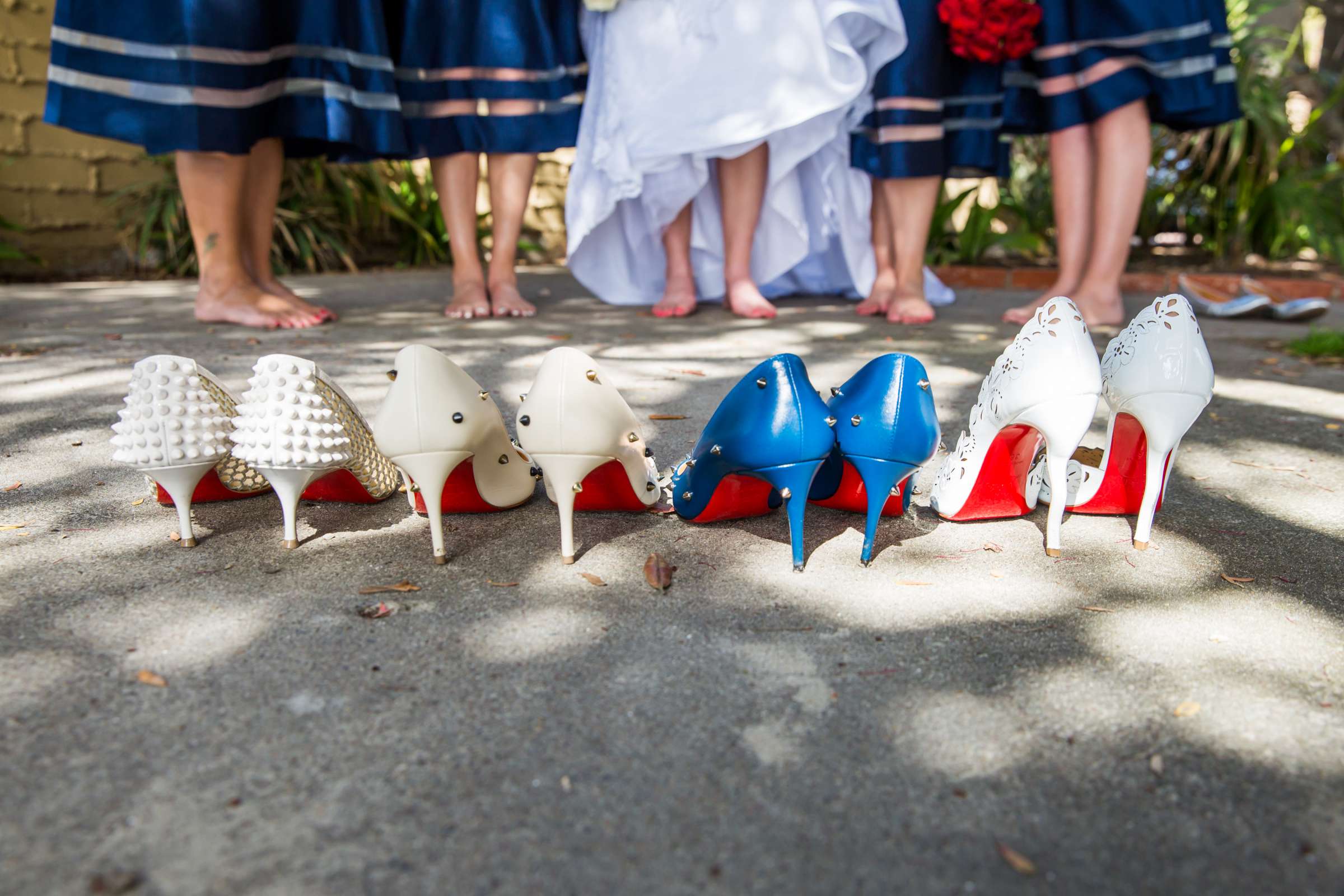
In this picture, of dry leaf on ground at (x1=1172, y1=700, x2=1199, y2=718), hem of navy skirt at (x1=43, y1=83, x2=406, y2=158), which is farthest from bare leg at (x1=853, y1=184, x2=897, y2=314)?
dry leaf on ground at (x1=1172, y1=700, x2=1199, y2=718)

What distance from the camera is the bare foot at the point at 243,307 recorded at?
2.92 m

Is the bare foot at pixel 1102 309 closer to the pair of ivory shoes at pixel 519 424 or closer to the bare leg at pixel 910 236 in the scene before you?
the bare leg at pixel 910 236

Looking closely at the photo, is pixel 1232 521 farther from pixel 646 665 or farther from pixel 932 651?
pixel 646 665

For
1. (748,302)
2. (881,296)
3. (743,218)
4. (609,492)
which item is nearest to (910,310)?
(881,296)

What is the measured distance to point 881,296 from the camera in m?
3.42

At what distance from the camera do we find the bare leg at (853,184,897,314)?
133 inches

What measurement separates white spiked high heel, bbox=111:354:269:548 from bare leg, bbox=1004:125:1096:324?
2.49m

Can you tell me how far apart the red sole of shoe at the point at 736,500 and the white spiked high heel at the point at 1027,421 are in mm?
279

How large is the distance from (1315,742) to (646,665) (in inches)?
25.1

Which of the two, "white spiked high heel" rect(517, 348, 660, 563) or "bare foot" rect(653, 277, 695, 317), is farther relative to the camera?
"bare foot" rect(653, 277, 695, 317)

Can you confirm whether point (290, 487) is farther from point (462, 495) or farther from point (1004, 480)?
point (1004, 480)

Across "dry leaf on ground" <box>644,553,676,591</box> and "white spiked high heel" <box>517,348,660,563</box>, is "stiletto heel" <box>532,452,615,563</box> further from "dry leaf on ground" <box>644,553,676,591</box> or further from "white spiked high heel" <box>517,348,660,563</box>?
"dry leaf on ground" <box>644,553,676,591</box>

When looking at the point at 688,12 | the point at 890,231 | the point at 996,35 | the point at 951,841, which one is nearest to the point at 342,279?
the point at 688,12

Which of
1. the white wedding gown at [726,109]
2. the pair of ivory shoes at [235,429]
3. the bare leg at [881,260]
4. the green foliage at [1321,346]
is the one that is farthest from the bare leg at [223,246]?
the green foliage at [1321,346]
